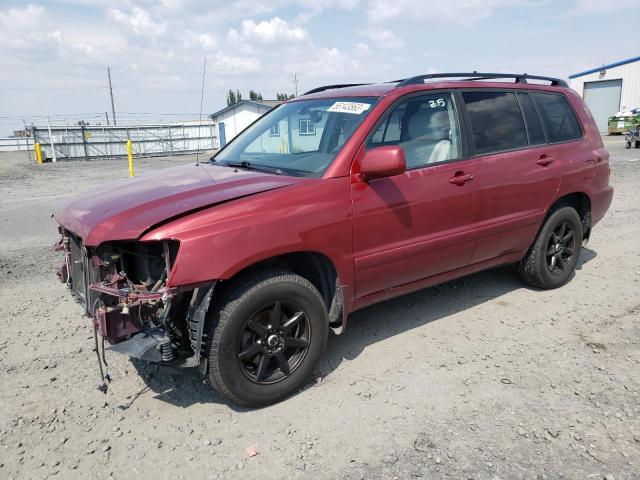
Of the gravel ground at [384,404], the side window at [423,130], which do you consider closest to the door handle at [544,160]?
the side window at [423,130]

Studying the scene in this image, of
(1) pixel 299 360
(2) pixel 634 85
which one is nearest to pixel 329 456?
(1) pixel 299 360

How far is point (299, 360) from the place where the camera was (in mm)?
3305

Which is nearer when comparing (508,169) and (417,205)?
(417,205)

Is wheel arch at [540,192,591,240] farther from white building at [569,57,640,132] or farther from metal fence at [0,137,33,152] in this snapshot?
metal fence at [0,137,33,152]

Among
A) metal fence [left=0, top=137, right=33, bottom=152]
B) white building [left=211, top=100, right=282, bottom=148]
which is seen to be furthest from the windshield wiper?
metal fence [left=0, top=137, right=33, bottom=152]

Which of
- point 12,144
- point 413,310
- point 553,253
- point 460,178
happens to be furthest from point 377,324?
point 12,144

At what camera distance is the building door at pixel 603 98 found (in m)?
35.3

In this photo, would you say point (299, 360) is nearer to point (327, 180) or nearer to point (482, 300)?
point (327, 180)

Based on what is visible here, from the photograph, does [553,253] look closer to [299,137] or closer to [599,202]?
[599,202]

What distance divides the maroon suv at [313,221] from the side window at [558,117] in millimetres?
19

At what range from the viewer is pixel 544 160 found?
14.9 feet

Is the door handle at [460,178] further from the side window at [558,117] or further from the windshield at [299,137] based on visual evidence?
the side window at [558,117]

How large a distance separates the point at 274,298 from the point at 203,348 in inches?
19.6

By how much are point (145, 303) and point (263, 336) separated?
721mm
